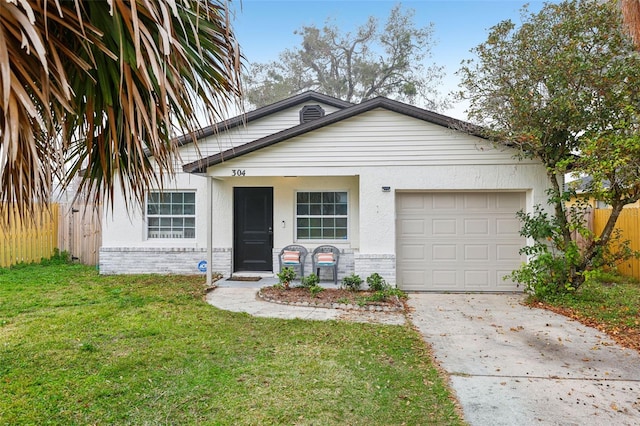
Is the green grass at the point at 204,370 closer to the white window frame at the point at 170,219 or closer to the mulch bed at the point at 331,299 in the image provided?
the mulch bed at the point at 331,299

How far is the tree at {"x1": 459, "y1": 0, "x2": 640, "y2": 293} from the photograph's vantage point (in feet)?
20.1

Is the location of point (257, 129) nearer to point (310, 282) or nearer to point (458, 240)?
point (310, 282)

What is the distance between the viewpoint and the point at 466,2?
16.0 m

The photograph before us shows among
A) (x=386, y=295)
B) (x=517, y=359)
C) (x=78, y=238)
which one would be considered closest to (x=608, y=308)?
(x=517, y=359)

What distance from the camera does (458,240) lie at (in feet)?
27.6

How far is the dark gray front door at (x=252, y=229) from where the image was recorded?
33.1 feet

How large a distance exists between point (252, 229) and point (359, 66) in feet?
52.0

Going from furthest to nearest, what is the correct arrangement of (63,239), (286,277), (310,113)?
1. (63,239)
2. (310,113)
3. (286,277)

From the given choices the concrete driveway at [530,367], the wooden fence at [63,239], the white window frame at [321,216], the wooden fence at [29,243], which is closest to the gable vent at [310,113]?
the white window frame at [321,216]

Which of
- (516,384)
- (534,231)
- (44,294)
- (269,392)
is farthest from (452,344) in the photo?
(44,294)

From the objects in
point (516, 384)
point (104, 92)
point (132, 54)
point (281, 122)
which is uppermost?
point (281, 122)

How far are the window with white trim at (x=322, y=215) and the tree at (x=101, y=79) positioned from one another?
6508mm

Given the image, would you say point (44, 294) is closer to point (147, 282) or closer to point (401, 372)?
point (147, 282)

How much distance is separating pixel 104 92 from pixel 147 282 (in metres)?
7.44
